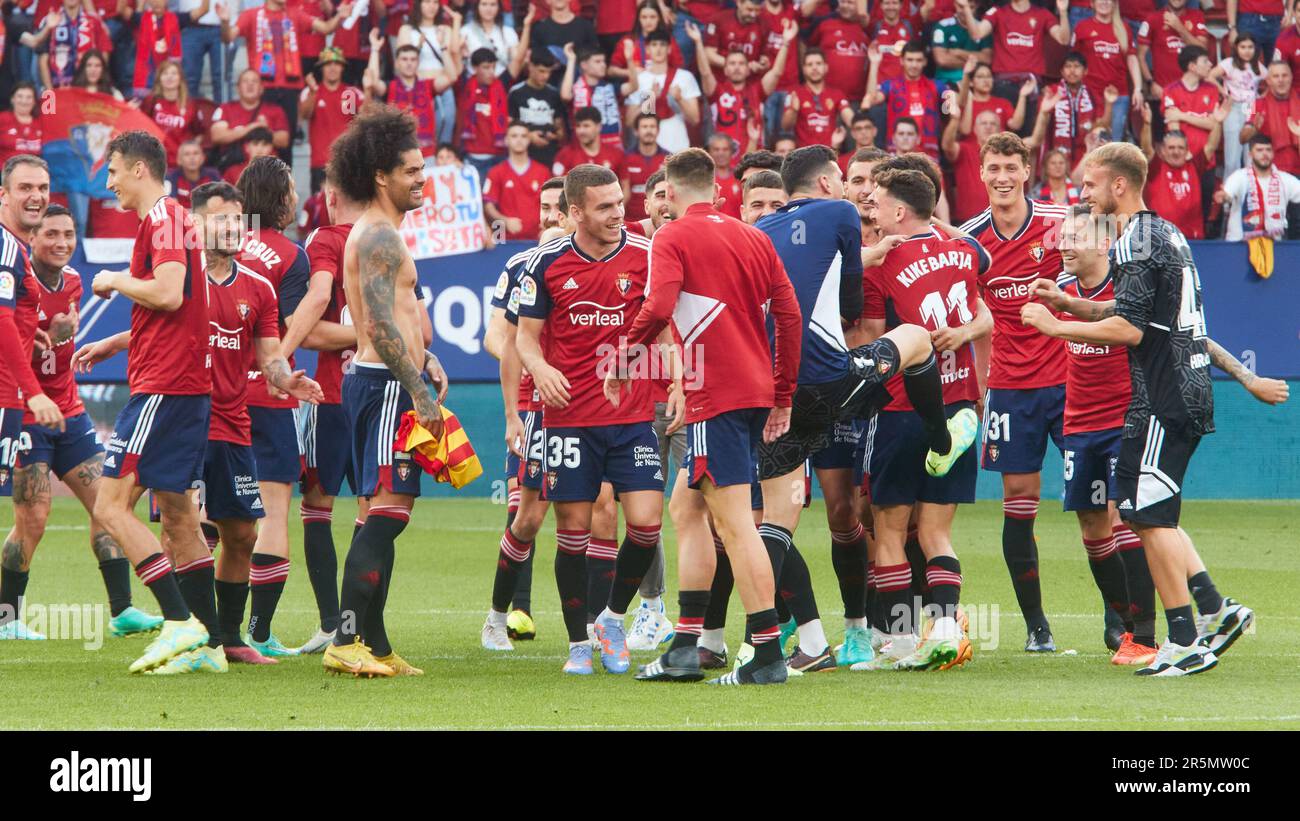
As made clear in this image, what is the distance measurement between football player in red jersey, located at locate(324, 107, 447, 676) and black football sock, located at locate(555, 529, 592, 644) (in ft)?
2.48

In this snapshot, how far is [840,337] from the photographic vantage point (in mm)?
7777

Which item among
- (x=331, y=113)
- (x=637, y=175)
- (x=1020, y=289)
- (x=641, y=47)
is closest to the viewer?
(x=1020, y=289)

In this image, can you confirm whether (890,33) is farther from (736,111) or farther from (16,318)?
(16,318)

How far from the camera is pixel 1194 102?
784 inches

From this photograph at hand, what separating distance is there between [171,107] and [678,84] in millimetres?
5902

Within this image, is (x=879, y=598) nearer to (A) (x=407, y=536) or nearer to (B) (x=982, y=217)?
(B) (x=982, y=217)

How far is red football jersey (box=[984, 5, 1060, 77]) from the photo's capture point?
20.2 meters

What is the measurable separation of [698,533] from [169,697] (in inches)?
95.2

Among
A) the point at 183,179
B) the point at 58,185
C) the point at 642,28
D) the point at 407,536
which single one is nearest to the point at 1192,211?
the point at 642,28

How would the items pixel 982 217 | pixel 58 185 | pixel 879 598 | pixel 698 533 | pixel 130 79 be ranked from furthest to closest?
pixel 130 79
pixel 58 185
pixel 982 217
pixel 879 598
pixel 698 533

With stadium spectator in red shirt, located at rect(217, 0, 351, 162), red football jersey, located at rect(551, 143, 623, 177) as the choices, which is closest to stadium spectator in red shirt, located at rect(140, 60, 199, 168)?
stadium spectator in red shirt, located at rect(217, 0, 351, 162)

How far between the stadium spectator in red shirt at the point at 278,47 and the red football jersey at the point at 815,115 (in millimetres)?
5636

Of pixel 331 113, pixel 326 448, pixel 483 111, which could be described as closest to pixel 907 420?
pixel 326 448

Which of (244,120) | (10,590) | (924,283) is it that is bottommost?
(10,590)
